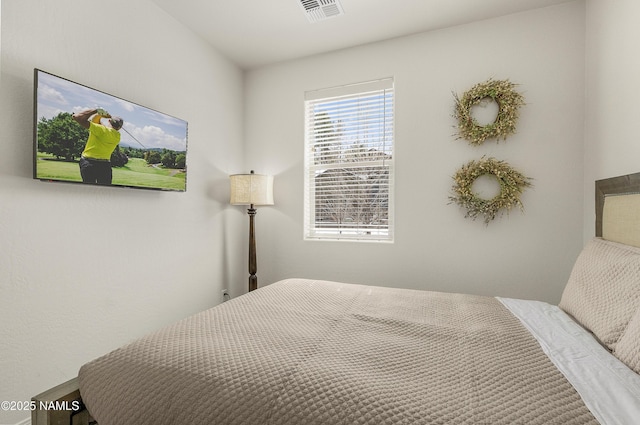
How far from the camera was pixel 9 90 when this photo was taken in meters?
1.51

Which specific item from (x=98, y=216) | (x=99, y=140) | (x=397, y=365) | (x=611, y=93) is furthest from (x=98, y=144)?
(x=611, y=93)

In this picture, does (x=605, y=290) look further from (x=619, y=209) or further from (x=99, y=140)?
(x=99, y=140)

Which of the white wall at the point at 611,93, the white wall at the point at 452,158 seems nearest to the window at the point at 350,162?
the white wall at the point at 452,158

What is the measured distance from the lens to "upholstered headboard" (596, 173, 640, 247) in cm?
157

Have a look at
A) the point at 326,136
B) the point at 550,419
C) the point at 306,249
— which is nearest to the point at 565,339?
the point at 550,419

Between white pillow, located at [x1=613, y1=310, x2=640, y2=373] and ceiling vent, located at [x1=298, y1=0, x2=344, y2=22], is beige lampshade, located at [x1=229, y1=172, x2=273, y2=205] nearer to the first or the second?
ceiling vent, located at [x1=298, y1=0, x2=344, y2=22]

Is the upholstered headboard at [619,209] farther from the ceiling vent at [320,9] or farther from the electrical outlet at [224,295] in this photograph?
the electrical outlet at [224,295]

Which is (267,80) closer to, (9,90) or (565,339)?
(9,90)

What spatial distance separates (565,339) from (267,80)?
10.5ft

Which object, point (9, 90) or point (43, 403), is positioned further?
point (9, 90)

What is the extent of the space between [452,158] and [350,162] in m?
0.92

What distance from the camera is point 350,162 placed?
118 inches

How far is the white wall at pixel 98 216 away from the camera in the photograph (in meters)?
1.53

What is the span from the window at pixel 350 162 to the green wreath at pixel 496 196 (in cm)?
61
